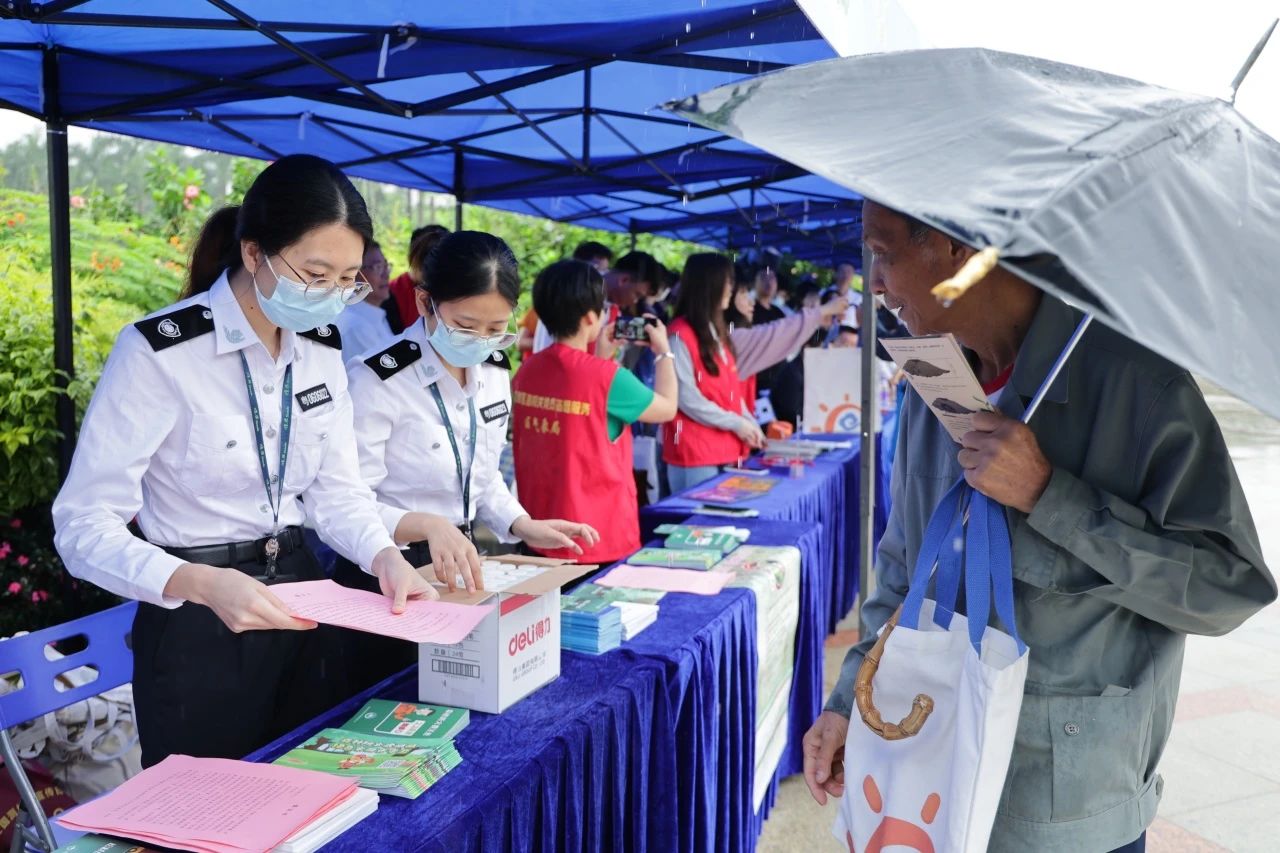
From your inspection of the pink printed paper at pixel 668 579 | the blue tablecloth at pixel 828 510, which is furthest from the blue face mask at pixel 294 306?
the blue tablecloth at pixel 828 510

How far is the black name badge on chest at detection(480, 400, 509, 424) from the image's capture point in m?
2.49

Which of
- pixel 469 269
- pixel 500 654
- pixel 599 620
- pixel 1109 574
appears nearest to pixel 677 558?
pixel 599 620

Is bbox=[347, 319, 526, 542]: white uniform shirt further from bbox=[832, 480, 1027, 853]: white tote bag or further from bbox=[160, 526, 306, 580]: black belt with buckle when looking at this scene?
bbox=[832, 480, 1027, 853]: white tote bag

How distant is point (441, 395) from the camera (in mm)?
2379

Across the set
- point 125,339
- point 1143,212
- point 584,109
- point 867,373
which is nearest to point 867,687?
point 1143,212

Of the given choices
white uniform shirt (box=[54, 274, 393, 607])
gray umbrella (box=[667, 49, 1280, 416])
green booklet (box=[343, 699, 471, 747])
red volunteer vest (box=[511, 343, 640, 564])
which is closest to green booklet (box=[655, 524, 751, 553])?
red volunteer vest (box=[511, 343, 640, 564])

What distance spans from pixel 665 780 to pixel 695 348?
274cm

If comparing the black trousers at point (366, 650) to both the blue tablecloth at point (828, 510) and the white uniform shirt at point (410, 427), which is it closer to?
the white uniform shirt at point (410, 427)

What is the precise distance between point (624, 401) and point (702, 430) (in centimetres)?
133

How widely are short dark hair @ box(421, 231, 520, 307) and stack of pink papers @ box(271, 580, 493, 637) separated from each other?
97cm

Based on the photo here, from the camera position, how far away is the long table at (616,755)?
144 centimetres

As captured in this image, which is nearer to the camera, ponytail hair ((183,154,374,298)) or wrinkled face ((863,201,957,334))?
wrinkled face ((863,201,957,334))

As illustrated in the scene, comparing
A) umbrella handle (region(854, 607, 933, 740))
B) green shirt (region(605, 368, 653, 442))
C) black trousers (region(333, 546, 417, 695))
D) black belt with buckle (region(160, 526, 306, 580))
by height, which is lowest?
black trousers (region(333, 546, 417, 695))

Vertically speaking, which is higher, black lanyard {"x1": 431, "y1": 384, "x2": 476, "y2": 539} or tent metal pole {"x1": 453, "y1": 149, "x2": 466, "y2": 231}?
tent metal pole {"x1": 453, "y1": 149, "x2": 466, "y2": 231}
